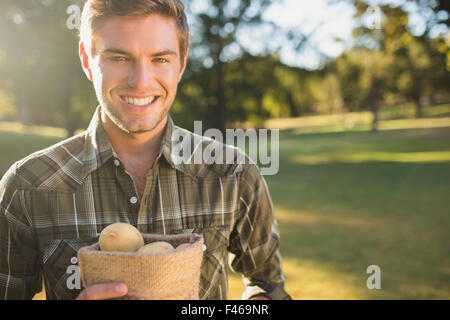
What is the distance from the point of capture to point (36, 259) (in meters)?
2.11

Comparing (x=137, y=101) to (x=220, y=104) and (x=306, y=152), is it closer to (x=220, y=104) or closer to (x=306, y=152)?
(x=220, y=104)

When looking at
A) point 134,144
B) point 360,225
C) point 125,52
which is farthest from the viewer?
point 360,225

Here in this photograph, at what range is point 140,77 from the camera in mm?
2014

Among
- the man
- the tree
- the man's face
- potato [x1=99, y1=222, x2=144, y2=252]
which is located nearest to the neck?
the man

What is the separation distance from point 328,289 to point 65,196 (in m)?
4.54

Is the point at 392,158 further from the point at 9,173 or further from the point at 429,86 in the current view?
the point at 429,86

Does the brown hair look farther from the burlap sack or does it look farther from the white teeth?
the burlap sack

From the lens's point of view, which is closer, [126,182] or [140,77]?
[140,77]

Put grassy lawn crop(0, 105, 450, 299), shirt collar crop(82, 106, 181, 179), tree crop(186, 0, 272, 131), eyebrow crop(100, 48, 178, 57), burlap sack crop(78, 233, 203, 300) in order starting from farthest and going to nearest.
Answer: tree crop(186, 0, 272, 131) → grassy lawn crop(0, 105, 450, 299) → shirt collar crop(82, 106, 181, 179) → eyebrow crop(100, 48, 178, 57) → burlap sack crop(78, 233, 203, 300)

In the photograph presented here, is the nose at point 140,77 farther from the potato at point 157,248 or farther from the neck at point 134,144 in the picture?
the potato at point 157,248

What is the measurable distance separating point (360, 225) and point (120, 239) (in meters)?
8.08

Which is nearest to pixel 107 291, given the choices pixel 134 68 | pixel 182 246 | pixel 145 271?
pixel 145 271

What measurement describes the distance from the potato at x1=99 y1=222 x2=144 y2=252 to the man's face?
69cm

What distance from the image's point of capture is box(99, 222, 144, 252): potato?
151 cm
